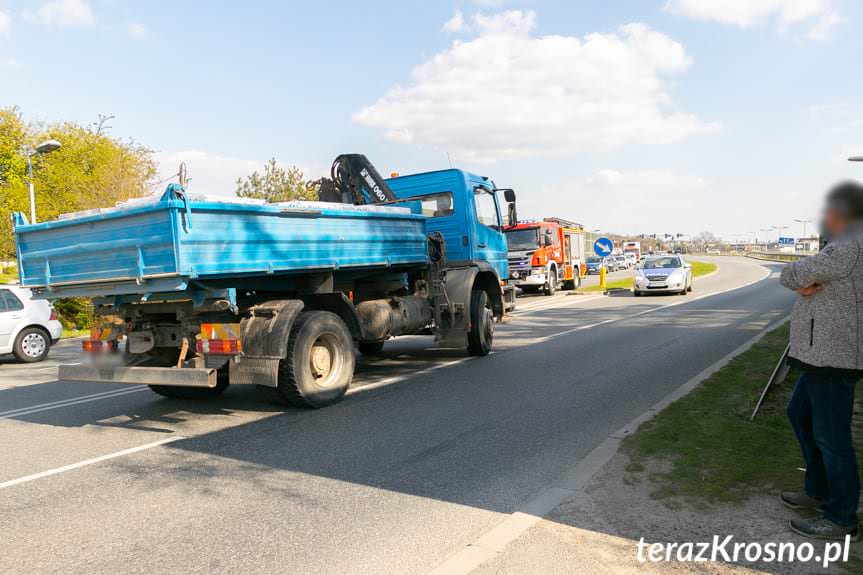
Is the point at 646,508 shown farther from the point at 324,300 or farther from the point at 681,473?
the point at 324,300

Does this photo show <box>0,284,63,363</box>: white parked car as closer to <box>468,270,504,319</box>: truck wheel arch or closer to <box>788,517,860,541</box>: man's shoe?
<box>468,270,504,319</box>: truck wheel arch

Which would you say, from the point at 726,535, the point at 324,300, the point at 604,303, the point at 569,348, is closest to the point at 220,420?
the point at 324,300

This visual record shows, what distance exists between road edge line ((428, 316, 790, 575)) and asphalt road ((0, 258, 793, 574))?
10cm

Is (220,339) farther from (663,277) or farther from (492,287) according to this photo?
(663,277)

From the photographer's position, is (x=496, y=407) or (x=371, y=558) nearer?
(x=371, y=558)

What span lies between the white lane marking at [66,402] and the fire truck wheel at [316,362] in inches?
113

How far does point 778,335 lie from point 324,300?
26.1 feet

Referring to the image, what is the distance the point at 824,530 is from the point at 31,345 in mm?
13322

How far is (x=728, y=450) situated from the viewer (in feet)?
16.1

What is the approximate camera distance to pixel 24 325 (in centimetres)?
1229

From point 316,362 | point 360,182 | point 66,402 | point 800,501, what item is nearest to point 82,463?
point 316,362

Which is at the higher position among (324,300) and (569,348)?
(324,300)

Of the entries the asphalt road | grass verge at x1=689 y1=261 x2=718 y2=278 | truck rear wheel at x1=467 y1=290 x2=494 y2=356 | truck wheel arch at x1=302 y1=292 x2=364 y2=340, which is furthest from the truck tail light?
grass verge at x1=689 y1=261 x2=718 y2=278

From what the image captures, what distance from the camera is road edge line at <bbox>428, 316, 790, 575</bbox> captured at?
339cm
